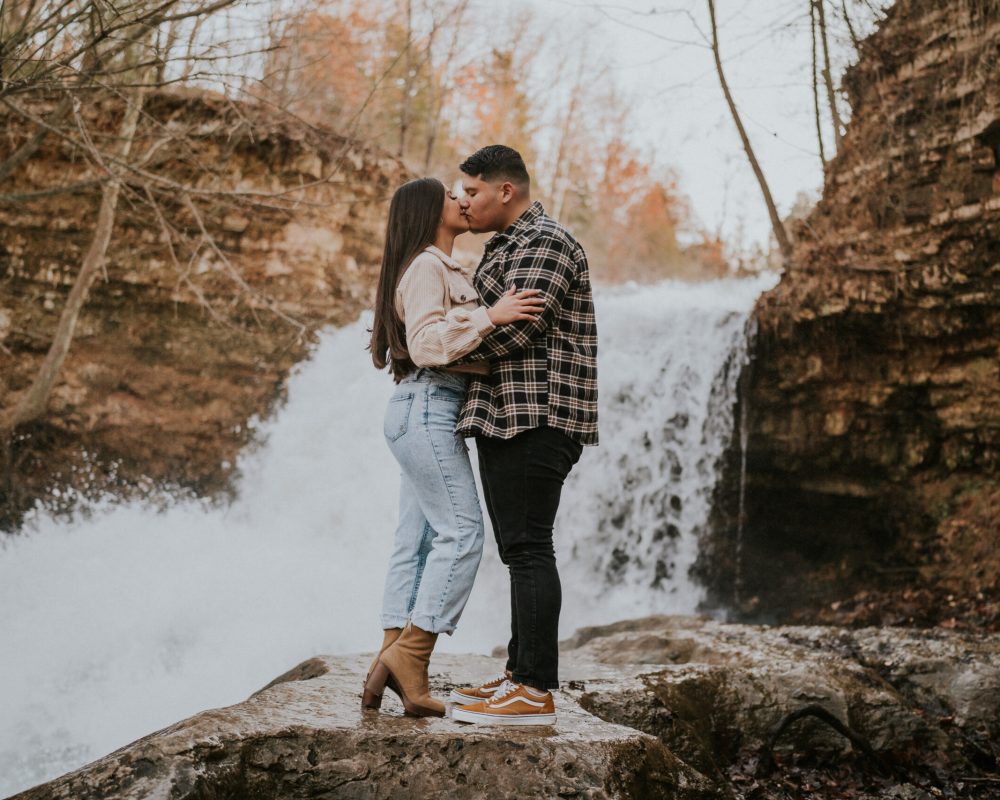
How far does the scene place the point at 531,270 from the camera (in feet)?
9.86

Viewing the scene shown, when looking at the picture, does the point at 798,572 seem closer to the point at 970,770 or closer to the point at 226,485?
the point at 970,770

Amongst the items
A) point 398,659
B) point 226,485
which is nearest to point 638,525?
point 226,485

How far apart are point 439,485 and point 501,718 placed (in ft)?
2.69

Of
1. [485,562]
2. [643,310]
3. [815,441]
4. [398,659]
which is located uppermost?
[643,310]

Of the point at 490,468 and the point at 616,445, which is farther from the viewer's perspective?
the point at 616,445

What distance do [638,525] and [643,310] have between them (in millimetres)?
3402

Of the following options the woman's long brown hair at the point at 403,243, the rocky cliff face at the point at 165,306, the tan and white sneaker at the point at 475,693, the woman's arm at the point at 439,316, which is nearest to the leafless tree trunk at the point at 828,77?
the rocky cliff face at the point at 165,306

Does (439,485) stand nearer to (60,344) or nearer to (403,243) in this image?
(403,243)

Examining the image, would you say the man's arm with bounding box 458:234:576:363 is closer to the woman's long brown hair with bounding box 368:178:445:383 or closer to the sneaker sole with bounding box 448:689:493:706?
the woman's long brown hair with bounding box 368:178:445:383

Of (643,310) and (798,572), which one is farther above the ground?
(643,310)

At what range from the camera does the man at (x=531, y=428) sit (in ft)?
9.75

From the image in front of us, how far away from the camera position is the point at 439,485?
3.05 metres

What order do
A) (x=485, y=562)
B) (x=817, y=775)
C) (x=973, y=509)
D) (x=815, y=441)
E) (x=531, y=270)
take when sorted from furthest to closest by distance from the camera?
1. (x=485, y=562)
2. (x=815, y=441)
3. (x=973, y=509)
4. (x=817, y=775)
5. (x=531, y=270)

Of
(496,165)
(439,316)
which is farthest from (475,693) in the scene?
(496,165)
